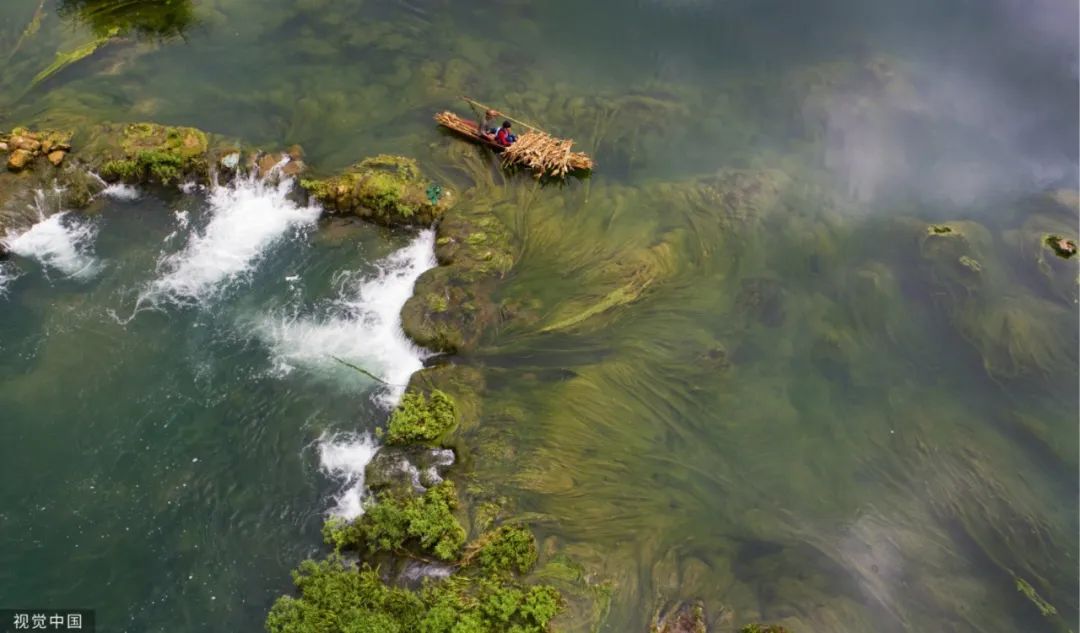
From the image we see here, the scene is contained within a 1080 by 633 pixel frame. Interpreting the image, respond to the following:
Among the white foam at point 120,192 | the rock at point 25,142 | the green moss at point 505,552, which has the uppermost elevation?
the rock at point 25,142

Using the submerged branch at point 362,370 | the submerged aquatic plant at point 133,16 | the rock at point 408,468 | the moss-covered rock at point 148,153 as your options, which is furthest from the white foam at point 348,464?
the submerged aquatic plant at point 133,16

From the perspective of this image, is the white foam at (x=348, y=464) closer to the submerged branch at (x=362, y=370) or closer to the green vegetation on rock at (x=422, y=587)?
the green vegetation on rock at (x=422, y=587)

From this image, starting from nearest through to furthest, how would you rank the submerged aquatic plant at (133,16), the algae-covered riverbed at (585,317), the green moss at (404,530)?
the green moss at (404,530), the algae-covered riverbed at (585,317), the submerged aquatic plant at (133,16)

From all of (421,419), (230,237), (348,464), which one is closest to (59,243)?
(230,237)

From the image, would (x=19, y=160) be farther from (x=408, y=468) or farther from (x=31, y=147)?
(x=408, y=468)

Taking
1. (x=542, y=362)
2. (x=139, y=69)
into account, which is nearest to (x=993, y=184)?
(x=542, y=362)

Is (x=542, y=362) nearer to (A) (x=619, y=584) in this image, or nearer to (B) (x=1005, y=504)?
(A) (x=619, y=584)
